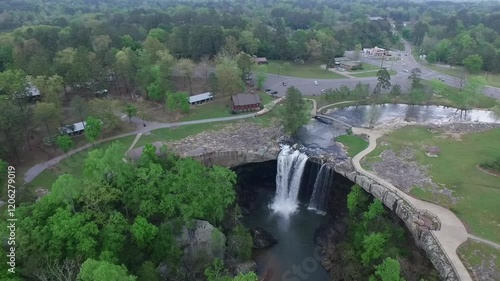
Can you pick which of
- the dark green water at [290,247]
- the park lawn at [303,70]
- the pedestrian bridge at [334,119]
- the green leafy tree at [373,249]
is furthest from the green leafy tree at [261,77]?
the green leafy tree at [373,249]

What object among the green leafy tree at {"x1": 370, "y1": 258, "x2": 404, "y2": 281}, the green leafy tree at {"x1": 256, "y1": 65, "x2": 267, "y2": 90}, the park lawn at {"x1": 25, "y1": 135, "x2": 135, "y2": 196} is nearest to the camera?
the green leafy tree at {"x1": 370, "y1": 258, "x2": 404, "y2": 281}

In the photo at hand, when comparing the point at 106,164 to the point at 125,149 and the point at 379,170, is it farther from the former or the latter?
the point at 379,170

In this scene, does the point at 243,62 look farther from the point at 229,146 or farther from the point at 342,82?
the point at 229,146

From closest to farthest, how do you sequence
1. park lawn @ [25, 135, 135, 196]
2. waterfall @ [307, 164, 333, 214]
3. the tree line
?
the tree line < park lawn @ [25, 135, 135, 196] < waterfall @ [307, 164, 333, 214]

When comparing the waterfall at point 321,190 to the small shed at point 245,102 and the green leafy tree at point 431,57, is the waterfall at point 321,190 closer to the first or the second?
Answer: the small shed at point 245,102

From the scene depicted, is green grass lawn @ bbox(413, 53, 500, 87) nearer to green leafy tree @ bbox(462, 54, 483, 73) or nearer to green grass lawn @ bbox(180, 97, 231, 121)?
green leafy tree @ bbox(462, 54, 483, 73)

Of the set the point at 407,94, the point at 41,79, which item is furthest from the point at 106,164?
the point at 407,94

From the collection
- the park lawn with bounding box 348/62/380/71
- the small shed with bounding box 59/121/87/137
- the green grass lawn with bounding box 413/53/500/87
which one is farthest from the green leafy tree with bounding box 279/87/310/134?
the green grass lawn with bounding box 413/53/500/87
